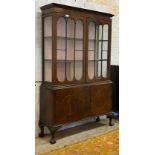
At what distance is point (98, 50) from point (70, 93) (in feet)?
3.39

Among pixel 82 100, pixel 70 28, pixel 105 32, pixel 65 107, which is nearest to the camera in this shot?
pixel 65 107

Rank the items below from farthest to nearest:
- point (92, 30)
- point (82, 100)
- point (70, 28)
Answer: point (92, 30)
point (82, 100)
point (70, 28)

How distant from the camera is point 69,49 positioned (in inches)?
139

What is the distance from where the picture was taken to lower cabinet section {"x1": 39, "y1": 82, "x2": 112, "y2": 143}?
3256 millimetres

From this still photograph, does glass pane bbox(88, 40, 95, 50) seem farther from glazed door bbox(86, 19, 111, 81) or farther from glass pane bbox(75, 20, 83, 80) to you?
glass pane bbox(75, 20, 83, 80)

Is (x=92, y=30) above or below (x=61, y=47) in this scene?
above

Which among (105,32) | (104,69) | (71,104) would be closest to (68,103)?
(71,104)

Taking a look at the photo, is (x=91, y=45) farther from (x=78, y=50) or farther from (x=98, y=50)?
(x=78, y=50)

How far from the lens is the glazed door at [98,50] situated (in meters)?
3.79

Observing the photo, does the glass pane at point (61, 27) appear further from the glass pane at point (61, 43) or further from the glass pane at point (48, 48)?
the glass pane at point (48, 48)
